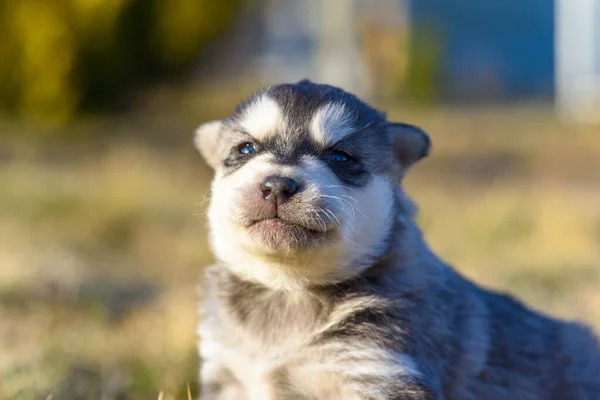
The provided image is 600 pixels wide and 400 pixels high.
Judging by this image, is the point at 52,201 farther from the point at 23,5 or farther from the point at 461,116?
the point at 461,116

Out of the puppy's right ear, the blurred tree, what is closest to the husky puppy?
the puppy's right ear

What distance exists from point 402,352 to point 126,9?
16266 mm

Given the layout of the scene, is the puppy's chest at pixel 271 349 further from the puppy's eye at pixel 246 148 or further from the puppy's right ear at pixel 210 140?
the puppy's right ear at pixel 210 140

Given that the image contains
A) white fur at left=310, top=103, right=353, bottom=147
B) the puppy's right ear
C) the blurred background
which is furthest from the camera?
the blurred background

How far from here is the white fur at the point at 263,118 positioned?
432 centimetres

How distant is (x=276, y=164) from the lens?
4.12 meters

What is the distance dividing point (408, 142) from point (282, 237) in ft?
3.67

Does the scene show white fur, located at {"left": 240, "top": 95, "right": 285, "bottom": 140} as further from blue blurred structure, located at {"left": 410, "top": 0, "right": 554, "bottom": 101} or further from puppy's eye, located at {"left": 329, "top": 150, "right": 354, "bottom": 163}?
blue blurred structure, located at {"left": 410, "top": 0, "right": 554, "bottom": 101}

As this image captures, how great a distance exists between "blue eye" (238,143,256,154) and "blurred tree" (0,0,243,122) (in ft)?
43.2

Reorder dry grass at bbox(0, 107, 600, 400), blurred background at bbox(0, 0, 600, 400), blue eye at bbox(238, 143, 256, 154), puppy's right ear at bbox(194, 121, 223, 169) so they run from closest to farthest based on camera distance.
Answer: blue eye at bbox(238, 143, 256, 154) → puppy's right ear at bbox(194, 121, 223, 169) → dry grass at bbox(0, 107, 600, 400) → blurred background at bbox(0, 0, 600, 400)

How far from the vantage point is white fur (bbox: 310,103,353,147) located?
14.1ft

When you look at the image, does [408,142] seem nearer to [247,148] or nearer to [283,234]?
[247,148]

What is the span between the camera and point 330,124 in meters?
4.34

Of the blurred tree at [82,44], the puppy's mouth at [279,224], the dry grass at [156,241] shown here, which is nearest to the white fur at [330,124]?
the puppy's mouth at [279,224]
